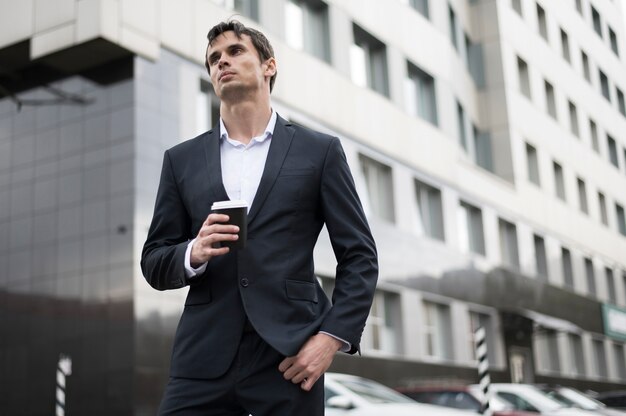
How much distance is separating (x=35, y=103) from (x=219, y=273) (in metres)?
17.2

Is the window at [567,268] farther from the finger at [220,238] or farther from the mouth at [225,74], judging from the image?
the finger at [220,238]

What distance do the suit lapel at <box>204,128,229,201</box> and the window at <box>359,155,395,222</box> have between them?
2171 cm

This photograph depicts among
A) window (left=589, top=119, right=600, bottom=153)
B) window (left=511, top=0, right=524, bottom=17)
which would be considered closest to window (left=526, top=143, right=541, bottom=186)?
window (left=511, top=0, right=524, bottom=17)

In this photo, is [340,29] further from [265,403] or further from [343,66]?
[265,403]

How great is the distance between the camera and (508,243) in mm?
33094

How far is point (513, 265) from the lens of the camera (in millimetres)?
32688

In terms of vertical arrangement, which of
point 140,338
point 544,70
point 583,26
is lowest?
point 140,338

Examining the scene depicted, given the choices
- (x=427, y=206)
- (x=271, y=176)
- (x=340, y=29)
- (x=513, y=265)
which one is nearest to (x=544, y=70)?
(x=513, y=265)

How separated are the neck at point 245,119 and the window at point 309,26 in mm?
19711

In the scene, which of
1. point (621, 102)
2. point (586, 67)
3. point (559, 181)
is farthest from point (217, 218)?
point (621, 102)

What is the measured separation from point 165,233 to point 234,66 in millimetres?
607

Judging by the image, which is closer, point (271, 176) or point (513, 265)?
point (271, 176)

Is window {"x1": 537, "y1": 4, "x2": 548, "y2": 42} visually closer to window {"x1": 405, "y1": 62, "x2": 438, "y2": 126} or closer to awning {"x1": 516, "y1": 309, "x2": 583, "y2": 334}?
awning {"x1": 516, "y1": 309, "x2": 583, "y2": 334}

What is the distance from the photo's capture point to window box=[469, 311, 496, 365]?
2852 centimetres
